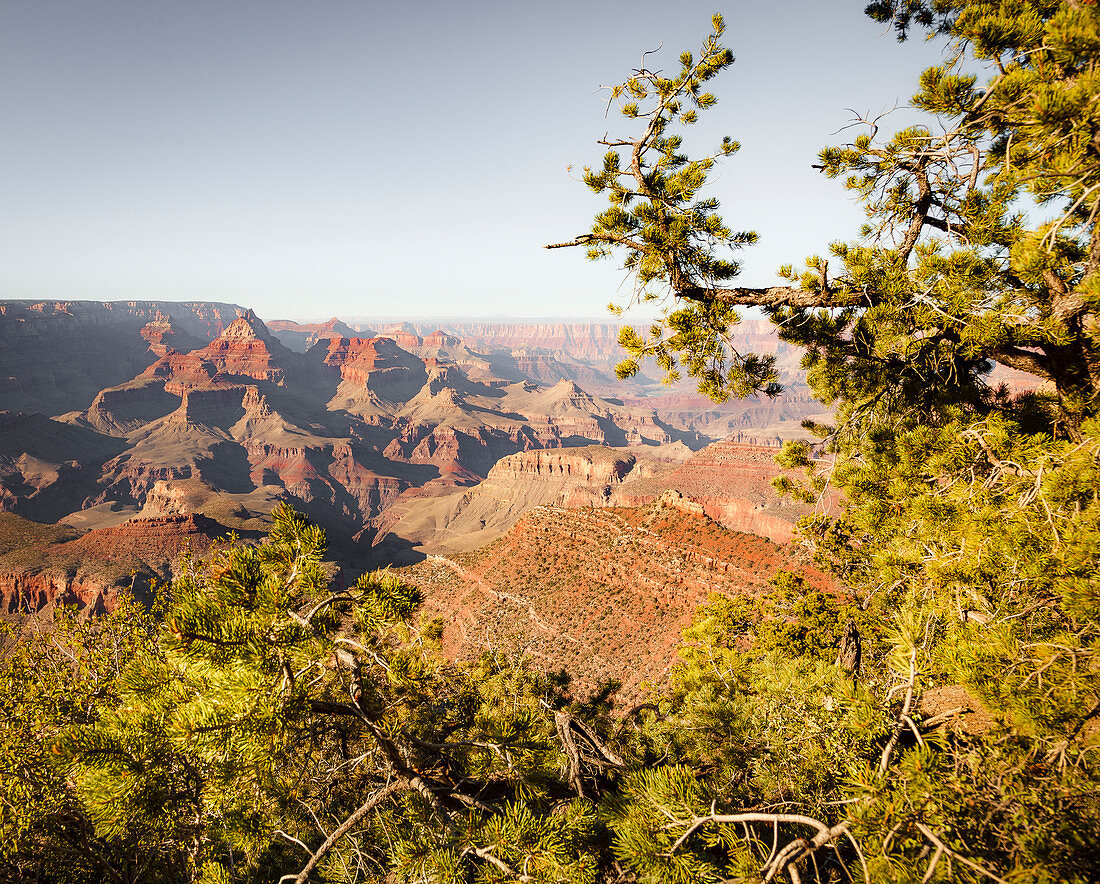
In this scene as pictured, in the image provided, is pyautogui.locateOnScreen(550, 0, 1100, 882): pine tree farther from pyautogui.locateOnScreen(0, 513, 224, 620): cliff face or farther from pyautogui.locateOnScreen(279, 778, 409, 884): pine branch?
pyautogui.locateOnScreen(0, 513, 224, 620): cliff face

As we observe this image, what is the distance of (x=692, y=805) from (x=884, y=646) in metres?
6.76

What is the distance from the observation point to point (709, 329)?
15.5ft

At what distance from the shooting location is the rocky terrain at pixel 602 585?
91.2ft

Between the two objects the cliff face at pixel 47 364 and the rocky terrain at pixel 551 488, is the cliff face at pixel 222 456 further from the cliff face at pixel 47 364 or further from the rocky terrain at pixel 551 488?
the rocky terrain at pixel 551 488

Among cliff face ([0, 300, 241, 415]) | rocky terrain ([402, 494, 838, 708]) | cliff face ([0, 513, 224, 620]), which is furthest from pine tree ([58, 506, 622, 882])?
cliff face ([0, 300, 241, 415])

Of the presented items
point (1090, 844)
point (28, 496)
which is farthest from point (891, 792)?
point (28, 496)

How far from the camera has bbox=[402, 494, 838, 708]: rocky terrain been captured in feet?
91.2

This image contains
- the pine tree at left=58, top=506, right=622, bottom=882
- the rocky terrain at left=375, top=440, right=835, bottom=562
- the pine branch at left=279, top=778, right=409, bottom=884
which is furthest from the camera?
the rocky terrain at left=375, top=440, right=835, bottom=562

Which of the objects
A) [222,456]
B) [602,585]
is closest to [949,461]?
[602,585]

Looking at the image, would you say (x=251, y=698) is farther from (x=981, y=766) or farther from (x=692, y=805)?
(x=981, y=766)

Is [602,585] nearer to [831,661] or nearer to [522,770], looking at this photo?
[831,661]

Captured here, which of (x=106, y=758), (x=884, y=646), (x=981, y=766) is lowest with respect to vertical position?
(x=884, y=646)

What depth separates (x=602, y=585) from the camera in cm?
3569

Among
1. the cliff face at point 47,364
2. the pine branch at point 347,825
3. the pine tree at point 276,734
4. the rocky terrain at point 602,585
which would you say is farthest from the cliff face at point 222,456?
the pine branch at point 347,825
